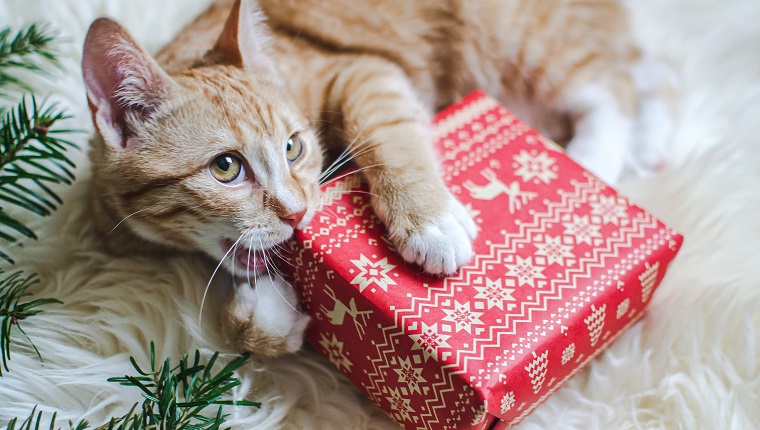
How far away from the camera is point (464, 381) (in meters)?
0.67

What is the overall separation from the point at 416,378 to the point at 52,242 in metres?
0.66

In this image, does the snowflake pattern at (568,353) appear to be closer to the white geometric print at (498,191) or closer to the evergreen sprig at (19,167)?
the white geometric print at (498,191)

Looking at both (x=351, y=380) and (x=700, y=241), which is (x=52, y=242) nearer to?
(x=351, y=380)

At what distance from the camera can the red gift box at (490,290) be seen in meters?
0.71

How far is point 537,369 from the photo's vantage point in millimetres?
726

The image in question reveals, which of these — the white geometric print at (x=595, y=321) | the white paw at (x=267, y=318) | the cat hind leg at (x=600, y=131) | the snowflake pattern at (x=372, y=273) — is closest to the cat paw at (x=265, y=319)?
the white paw at (x=267, y=318)

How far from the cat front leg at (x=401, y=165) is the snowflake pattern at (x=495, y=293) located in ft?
0.14

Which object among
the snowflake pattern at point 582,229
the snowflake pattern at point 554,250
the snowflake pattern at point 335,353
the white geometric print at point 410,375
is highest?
the snowflake pattern at point 582,229

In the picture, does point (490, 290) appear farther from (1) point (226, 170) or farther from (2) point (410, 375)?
(1) point (226, 170)

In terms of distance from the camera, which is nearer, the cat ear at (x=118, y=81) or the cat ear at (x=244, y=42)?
the cat ear at (x=118, y=81)

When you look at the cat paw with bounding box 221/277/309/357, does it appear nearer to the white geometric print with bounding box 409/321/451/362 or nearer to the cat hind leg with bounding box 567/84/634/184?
the white geometric print with bounding box 409/321/451/362

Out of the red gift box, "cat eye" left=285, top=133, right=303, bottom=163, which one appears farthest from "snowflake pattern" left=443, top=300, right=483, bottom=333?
"cat eye" left=285, top=133, right=303, bottom=163

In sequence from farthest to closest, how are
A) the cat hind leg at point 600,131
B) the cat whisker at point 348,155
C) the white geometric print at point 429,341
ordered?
the cat hind leg at point 600,131 < the cat whisker at point 348,155 < the white geometric print at point 429,341

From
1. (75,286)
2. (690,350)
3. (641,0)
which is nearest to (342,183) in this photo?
(75,286)
